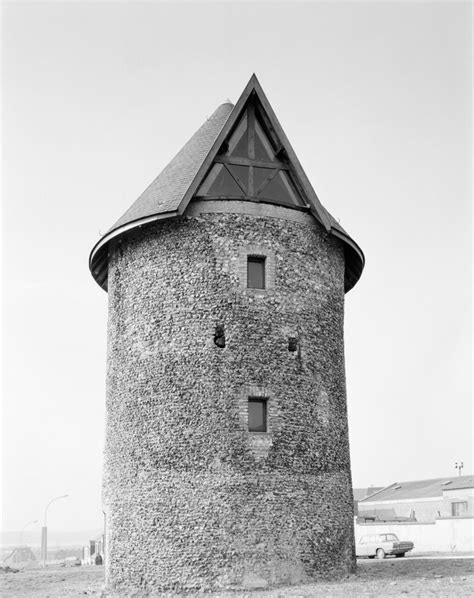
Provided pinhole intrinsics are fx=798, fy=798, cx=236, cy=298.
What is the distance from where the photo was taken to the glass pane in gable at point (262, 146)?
22656 mm

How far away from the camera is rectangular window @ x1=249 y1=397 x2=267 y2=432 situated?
2069cm

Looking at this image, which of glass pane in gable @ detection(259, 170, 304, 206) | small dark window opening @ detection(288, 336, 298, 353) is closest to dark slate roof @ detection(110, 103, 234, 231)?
glass pane in gable @ detection(259, 170, 304, 206)

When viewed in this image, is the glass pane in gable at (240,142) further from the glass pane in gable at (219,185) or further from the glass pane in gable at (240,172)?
the glass pane in gable at (219,185)

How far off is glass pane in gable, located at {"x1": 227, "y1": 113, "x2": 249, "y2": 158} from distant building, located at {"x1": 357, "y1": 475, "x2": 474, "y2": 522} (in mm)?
37883

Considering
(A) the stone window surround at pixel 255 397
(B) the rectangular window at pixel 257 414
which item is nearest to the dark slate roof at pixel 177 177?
(A) the stone window surround at pixel 255 397

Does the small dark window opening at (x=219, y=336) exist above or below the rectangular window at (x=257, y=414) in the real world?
above

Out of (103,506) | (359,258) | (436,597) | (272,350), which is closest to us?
(436,597)

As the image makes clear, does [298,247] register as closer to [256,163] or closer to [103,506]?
[256,163]

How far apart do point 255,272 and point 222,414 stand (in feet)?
13.2

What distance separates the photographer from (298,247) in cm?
2234

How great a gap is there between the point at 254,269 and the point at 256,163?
3.06 meters

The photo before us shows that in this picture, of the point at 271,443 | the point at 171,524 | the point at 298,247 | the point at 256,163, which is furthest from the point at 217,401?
the point at 256,163

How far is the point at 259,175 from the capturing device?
2244cm

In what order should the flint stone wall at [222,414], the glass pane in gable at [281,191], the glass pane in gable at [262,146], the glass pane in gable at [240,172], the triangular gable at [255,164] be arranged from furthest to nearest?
1. the glass pane in gable at [262,146]
2. the glass pane in gable at [281,191]
3. the glass pane in gable at [240,172]
4. the triangular gable at [255,164]
5. the flint stone wall at [222,414]
